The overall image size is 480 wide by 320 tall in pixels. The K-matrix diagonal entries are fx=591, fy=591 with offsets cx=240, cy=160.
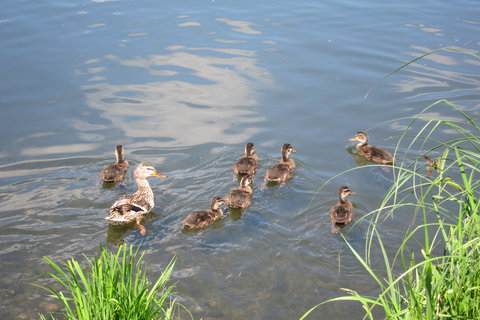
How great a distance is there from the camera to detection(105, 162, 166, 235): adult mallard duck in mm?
5879

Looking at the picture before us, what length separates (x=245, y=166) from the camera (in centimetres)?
684

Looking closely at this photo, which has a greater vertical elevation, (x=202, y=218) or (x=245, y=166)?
(x=245, y=166)

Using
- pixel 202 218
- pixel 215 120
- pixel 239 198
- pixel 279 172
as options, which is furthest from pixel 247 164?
pixel 215 120

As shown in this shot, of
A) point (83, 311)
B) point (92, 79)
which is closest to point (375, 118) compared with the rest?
point (92, 79)

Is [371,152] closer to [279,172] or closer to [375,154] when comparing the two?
[375,154]

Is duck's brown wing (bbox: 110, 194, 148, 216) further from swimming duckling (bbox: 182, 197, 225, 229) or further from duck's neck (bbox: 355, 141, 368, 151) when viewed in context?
duck's neck (bbox: 355, 141, 368, 151)

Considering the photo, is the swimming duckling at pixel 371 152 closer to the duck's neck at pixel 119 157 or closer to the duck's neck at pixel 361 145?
the duck's neck at pixel 361 145

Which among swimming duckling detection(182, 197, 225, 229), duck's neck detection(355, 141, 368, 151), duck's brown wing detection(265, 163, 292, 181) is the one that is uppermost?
duck's neck detection(355, 141, 368, 151)

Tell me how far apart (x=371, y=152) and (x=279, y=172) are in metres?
1.21

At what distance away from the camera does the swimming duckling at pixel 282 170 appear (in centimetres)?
677

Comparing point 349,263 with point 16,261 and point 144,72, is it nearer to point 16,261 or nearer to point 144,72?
point 16,261

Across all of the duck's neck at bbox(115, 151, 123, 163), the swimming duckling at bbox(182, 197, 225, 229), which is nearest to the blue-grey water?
the swimming duckling at bbox(182, 197, 225, 229)

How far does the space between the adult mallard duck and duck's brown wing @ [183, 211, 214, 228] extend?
45 cm

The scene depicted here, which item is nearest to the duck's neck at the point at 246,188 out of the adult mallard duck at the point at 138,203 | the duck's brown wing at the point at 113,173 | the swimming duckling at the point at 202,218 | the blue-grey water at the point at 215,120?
the blue-grey water at the point at 215,120
